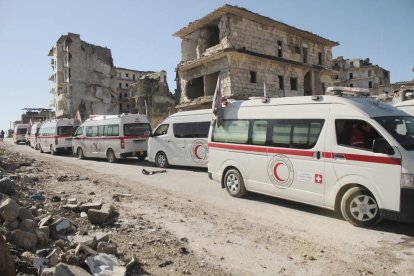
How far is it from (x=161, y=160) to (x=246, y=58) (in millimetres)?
16227

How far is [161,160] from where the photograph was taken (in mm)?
15016

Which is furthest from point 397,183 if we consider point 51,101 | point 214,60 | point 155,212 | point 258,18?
point 51,101

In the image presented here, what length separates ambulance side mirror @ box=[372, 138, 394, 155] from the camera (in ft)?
18.2

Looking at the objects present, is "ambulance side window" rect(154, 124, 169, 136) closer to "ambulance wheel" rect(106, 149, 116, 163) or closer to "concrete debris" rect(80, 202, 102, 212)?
"ambulance wheel" rect(106, 149, 116, 163)

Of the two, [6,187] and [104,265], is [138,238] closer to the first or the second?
[104,265]

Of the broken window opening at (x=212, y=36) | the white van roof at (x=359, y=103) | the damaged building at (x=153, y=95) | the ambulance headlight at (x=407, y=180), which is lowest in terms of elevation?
the ambulance headlight at (x=407, y=180)

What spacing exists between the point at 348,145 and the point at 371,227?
150cm

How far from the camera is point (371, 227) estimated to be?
5.92 m

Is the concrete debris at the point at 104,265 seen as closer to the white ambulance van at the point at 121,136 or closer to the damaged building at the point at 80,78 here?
the white ambulance van at the point at 121,136

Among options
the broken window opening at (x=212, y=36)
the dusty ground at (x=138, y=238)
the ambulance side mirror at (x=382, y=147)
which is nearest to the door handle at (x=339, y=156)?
the ambulance side mirror at (x=382, y=147)

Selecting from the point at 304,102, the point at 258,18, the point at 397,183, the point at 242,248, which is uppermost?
the point at 258,18

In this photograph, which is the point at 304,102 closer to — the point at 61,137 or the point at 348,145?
the point at 348,145

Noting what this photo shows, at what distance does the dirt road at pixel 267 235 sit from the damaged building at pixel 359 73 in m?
70.5

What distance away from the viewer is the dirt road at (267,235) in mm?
4508
